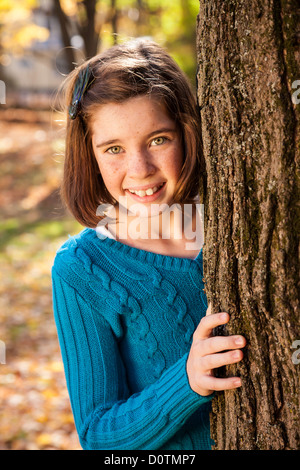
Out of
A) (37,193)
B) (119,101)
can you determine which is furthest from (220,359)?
(37,193)

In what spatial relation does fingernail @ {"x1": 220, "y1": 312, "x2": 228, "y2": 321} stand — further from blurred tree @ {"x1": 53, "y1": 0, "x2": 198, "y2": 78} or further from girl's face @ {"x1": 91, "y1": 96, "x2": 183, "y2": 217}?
blurred tree @ {"x1": 53, "y1": 0, "x2": 198, "y2": 78}

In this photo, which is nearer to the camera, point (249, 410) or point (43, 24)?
point (249, 410)

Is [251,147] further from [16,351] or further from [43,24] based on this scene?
[43,24]

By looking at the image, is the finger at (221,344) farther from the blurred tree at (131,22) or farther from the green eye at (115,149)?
the blurred tree at (131,22)

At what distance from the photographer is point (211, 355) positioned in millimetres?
1389

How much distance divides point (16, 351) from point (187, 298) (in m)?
3.75

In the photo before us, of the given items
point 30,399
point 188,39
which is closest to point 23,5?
point 188,39

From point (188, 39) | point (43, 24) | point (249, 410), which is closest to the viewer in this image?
point (249, 410)

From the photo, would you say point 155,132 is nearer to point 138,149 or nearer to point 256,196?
point 138,149

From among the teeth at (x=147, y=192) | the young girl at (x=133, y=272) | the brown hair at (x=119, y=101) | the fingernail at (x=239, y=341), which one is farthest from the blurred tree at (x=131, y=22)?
the fingernail at (x=239, y=341)

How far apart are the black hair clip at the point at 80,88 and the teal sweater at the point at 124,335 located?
47cm

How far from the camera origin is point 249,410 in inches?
53.2

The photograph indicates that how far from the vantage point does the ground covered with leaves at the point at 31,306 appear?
401 cm

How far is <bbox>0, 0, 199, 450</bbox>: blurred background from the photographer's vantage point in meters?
4.15
